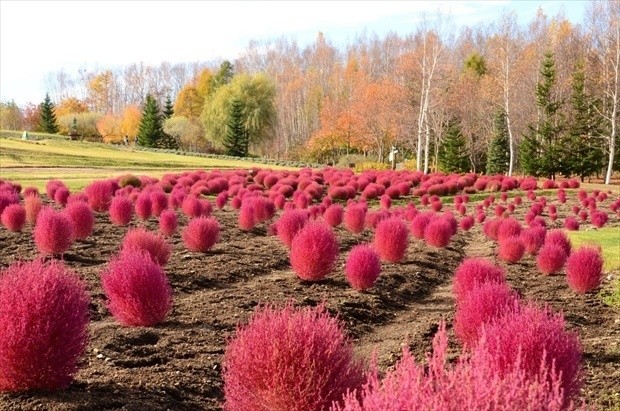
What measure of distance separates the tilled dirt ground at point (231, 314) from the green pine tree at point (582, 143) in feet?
93.4

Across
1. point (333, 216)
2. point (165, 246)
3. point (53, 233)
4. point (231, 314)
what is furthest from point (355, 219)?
point (231, 314)

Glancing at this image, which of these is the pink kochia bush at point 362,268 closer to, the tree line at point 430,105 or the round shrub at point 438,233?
the round shrub at point 438,233

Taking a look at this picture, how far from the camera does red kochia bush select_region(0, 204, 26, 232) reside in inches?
552

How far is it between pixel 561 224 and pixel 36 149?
46.6m

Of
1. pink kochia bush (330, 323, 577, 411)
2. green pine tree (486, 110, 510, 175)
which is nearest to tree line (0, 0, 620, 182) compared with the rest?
green pine tree (486, 110, 510, 175)

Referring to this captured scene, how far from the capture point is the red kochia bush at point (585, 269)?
37.1ft

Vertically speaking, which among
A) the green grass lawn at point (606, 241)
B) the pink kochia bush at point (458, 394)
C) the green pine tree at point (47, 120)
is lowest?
the green grass lawn at point (606, 241)

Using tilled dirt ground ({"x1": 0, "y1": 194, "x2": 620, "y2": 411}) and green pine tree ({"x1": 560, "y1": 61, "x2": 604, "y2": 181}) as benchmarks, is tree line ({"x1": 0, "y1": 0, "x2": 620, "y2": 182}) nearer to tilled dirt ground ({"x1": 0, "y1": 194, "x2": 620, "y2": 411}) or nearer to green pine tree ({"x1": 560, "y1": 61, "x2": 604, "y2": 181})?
green pine tree ({"x1": 560, "y1": 61, "x2": 604, "y2": 181})

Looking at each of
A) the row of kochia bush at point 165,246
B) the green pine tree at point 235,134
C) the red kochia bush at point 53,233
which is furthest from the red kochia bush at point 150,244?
the green pine tree at point 235,134

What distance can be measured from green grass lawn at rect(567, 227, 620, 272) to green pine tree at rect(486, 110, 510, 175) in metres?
29.4

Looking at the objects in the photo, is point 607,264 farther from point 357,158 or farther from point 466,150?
point 357,158

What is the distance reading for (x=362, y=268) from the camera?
1082 centimetres

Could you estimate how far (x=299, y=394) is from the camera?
430 cm

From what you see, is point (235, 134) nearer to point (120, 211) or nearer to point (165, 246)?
point (120, 211)
